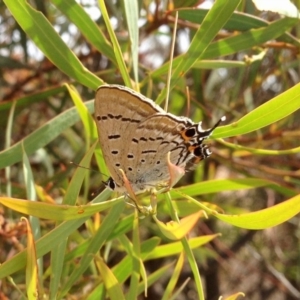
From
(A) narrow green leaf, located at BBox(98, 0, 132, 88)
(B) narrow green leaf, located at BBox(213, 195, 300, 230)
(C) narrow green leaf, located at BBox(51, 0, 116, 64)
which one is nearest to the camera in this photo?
(B) narrow green leaf, located at BBox(213, 195, 300, 230)

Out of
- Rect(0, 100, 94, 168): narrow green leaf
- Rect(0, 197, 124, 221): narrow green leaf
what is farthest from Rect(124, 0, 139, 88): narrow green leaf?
Rect(0, 197, 124, 221): narrow green leaf

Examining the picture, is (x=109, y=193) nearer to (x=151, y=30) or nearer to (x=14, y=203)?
(x=14, y=203)

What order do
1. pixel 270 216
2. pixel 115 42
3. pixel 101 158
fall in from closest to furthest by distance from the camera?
pixel 270 216, pixel 115 42, pixel 101 158

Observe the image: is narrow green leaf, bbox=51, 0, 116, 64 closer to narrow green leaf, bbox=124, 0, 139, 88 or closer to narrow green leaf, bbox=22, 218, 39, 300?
narrow green leaf, bbox=124, 0, 139, 88

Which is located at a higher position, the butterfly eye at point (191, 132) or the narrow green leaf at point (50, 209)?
the butterfly eye at point (191, 132)

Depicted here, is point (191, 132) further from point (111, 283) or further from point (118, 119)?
point (111, 283)

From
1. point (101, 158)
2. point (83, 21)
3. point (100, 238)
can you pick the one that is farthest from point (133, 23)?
point (100, 238)

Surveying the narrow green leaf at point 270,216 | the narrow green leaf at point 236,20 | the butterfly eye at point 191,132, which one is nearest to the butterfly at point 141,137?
the butterfly eye at point 191,132

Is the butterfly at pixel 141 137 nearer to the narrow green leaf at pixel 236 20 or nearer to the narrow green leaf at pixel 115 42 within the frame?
the narrow green leaf at pixel 115 42
